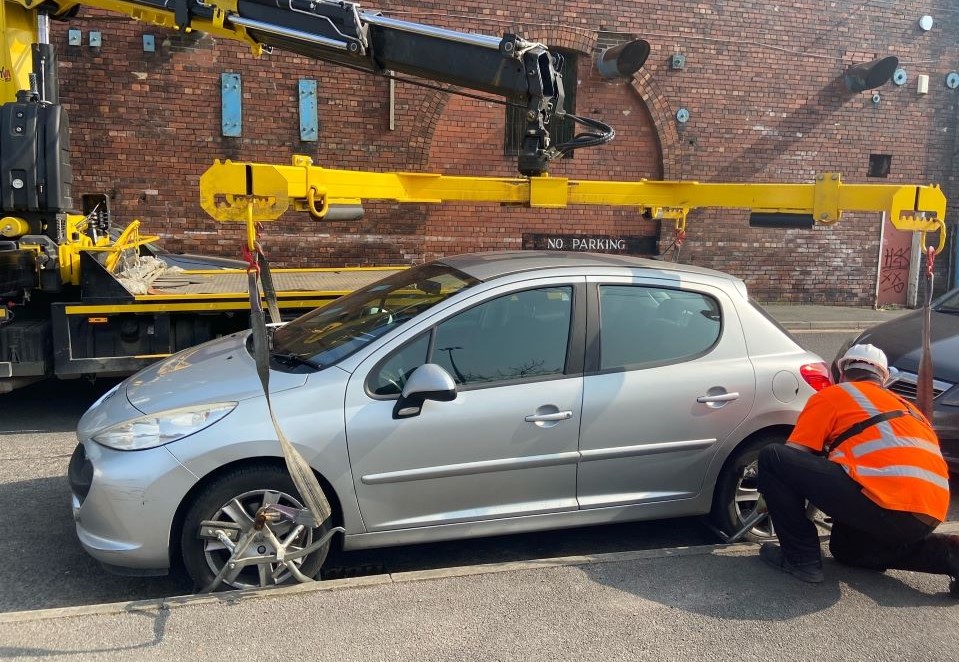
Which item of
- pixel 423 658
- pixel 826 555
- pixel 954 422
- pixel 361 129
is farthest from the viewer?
pixel 361 129

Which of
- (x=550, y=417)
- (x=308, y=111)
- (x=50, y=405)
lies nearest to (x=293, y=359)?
(x=550, y=417)

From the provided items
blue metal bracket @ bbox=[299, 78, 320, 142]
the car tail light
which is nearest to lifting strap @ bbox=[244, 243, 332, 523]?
the car tail light

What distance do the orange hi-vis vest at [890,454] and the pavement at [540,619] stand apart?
1.63ft

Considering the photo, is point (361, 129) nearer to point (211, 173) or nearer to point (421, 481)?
point (211, 173)

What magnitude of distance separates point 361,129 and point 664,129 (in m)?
5.33

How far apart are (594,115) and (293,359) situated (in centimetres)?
1109

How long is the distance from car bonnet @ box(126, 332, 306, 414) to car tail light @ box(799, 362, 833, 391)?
8.95ft

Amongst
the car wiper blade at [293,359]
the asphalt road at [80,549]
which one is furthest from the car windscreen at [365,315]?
the asphalt road at [80,549]

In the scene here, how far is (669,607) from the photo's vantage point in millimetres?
3590

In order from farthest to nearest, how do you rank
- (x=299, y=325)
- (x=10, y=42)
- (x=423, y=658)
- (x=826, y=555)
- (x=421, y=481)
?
(x=10, y=42) < (x=299, y=325) < (x=826, y=555) < (x=421, y=481) < (x=423, y=658)

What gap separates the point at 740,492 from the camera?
4.53 m

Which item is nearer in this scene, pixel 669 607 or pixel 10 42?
pixel 669 607

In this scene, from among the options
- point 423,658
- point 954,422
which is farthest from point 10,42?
point 954,422

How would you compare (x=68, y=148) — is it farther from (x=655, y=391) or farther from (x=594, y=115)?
(x=594, y=115)
